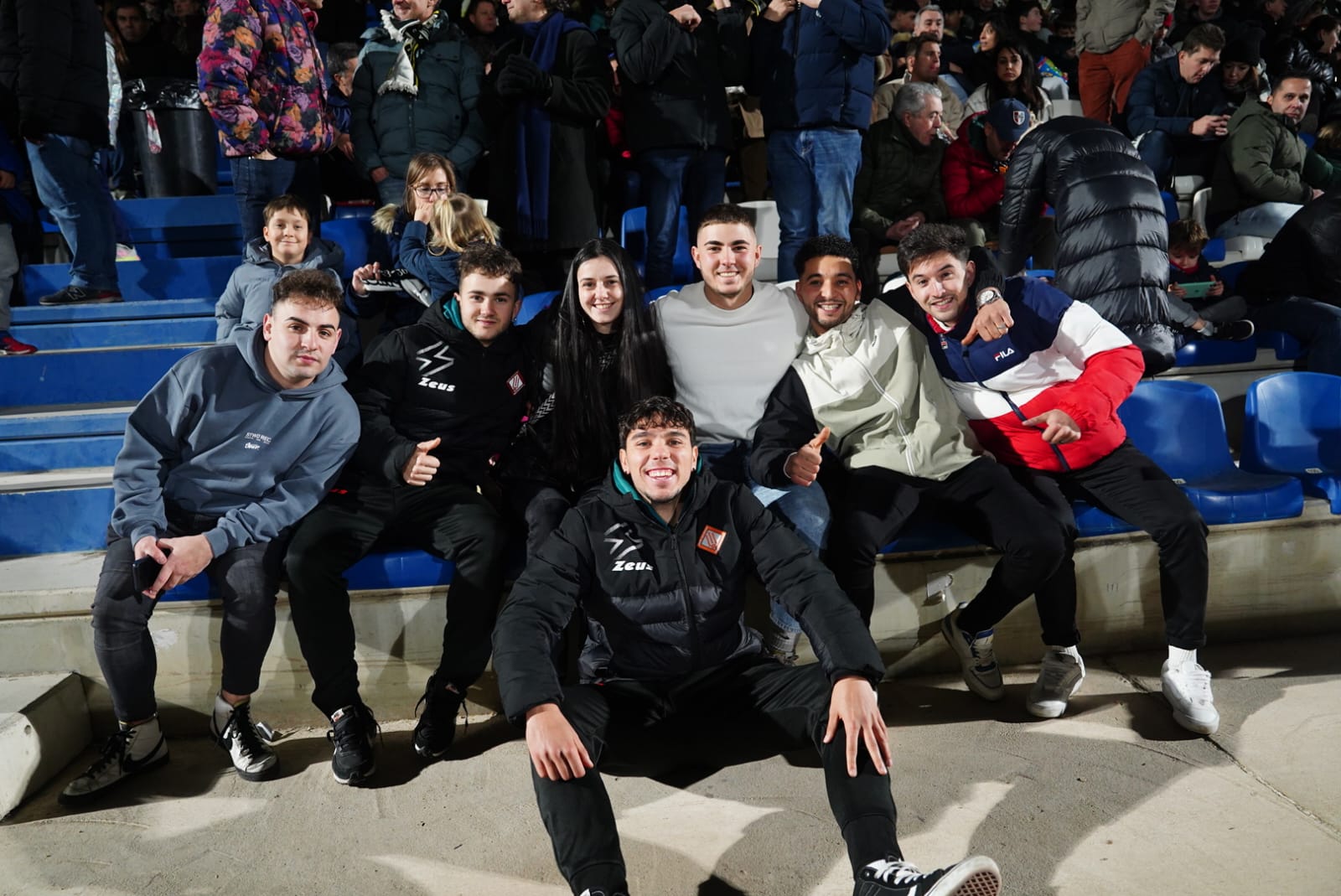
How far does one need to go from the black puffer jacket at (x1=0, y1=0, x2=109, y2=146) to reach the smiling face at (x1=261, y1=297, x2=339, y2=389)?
6.59 feet

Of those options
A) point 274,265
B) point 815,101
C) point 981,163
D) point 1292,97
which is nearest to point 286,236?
point 274,265

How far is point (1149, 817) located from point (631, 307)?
6.06 feet

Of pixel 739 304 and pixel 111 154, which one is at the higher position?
pixel 111 154

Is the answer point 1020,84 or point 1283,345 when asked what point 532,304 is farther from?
point 1283,345

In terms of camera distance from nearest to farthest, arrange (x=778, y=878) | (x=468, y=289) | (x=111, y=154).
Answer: (x=778, y=878) < (x=468, y=289) < (x=111, y=154)

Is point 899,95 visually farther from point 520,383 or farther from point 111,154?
point 111,154

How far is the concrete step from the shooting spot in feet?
7.67

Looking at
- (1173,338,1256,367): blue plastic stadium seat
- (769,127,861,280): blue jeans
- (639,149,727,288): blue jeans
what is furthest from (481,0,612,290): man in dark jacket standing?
(1173,338,1256,367): blue plastic stadium seat

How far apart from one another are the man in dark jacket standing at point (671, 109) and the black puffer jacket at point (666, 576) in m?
2.14

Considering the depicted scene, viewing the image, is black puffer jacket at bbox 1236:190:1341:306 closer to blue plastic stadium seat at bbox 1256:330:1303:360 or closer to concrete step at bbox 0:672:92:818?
blue plastic stadium seat at bbox 1256:330:1303:360

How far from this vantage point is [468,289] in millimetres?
2838

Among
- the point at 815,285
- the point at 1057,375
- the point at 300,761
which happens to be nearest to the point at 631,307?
the point at 815,285

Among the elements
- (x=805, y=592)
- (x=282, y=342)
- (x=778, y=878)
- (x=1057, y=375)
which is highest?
(x=282, y=342)

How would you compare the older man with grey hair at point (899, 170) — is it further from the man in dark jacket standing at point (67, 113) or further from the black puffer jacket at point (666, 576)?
the man in dark jacket standing at point (67, 113)
